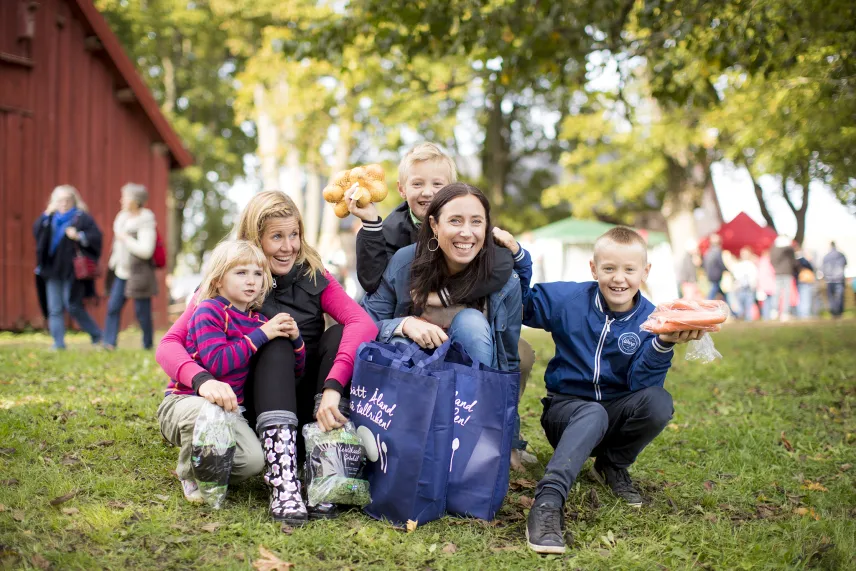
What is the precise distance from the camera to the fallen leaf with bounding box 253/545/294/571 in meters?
2.95

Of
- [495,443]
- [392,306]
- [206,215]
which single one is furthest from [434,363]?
[206,215]

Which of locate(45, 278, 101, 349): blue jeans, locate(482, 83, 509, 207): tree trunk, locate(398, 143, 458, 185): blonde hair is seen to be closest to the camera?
locate(398, 143, 458, 185): blonde hair

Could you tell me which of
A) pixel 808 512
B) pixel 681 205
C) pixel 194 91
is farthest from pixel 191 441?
pixel 194 91

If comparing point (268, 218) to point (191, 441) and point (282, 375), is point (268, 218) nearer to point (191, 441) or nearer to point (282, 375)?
point (282, 375)

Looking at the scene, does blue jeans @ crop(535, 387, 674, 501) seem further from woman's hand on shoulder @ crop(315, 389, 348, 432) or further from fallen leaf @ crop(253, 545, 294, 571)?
fallen leaf @ crop(253, 545, 294, 571)

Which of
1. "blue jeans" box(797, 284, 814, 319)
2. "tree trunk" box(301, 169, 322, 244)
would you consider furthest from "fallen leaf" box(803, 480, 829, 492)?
"tree trunk" box(301, 169, 322, 244)

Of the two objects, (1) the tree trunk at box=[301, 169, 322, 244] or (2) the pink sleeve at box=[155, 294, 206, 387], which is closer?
(2) the pink sleeve at box=[155, 294, 206, 387]

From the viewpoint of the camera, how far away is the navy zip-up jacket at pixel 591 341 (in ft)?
12.8

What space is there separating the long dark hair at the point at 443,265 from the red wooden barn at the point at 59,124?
10.2 m

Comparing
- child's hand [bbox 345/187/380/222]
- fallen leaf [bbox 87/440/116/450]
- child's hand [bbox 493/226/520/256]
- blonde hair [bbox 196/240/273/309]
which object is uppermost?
child's hand [bbox 345/187/380/222]

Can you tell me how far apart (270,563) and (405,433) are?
75 cm

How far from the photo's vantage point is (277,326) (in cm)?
361

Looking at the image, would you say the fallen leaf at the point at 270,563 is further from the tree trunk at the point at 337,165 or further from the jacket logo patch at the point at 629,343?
the tree trunk at the point at 337,165

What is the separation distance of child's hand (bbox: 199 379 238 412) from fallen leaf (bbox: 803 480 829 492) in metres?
3.00
